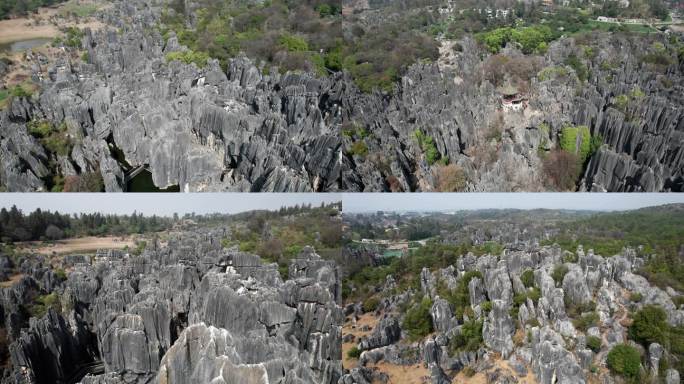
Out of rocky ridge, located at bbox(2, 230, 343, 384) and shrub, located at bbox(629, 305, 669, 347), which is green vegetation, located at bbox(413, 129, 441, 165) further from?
shrub, located at bbox(629, 305, 669, 347)

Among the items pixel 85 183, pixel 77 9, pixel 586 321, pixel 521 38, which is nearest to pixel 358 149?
pixel 85 183

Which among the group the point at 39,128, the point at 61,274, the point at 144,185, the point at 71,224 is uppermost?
the point at 39,128

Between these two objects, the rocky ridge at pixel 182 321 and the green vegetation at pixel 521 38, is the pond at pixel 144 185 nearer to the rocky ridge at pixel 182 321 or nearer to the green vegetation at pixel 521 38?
the rocky ridge at pixel 182 321

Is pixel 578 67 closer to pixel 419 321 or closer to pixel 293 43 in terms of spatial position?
pixel 293 43

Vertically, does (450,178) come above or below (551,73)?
below

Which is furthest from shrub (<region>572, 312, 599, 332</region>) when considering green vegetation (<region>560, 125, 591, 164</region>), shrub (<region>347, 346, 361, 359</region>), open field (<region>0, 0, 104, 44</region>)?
open field (<region>0, 0, 104, 44</region>)
